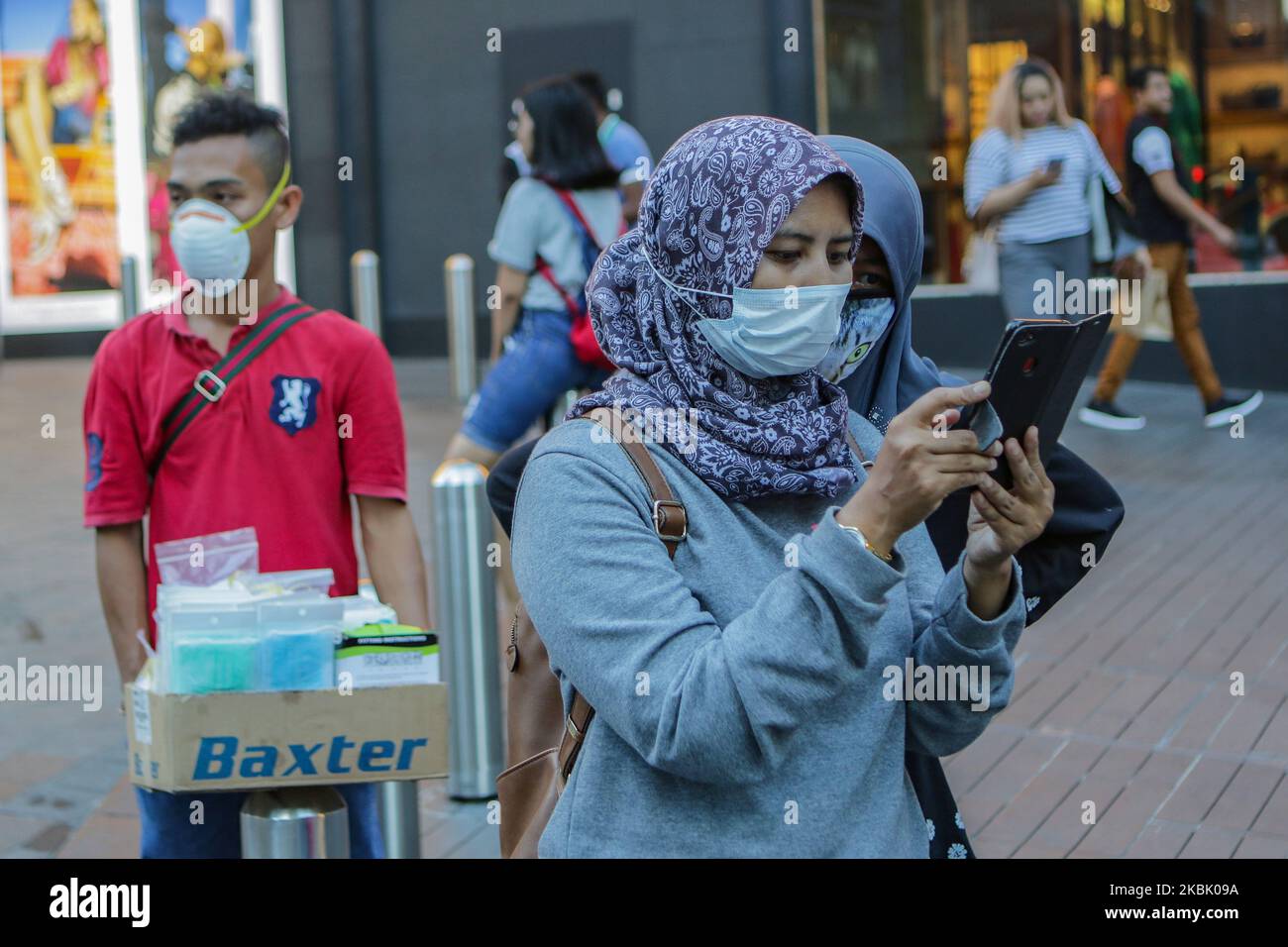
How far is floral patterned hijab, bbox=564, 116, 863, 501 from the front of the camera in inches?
79.3

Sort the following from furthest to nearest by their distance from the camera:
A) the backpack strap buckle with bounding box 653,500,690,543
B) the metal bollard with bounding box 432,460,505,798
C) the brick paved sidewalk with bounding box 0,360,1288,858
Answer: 1. the metal bollard with bounding box 432,460,505,798
2. the brick paved sidewalk with bounding box 0,360,1288,858
3. the backpack strap buckle with bounding box 653,500,690,543

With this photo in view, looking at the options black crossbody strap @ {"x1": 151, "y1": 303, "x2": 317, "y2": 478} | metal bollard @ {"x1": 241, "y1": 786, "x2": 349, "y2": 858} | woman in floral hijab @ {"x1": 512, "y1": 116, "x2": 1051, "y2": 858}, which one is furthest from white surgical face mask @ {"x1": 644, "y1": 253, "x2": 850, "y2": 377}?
black crossbody strap @ {"x1": 151, "y1": 303, "x2": 317, "y2": 478}

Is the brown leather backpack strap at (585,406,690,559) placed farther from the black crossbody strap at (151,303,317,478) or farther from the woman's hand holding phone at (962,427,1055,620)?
the black crossbody strap at (151,303,317,478)

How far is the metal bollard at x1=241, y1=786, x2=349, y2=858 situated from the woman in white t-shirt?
11.5ft

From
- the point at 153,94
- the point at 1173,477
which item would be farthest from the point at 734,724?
the point at 153,94

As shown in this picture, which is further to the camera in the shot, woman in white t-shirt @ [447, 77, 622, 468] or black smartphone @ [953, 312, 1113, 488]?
woman in white t-shirt @ [447, 77, 622, 468]

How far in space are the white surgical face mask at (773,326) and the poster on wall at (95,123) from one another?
48.9 feet

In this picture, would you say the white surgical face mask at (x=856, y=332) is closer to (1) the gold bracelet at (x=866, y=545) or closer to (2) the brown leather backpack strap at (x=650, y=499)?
(2) the brown leather backpack strap at (x=650, y=499)

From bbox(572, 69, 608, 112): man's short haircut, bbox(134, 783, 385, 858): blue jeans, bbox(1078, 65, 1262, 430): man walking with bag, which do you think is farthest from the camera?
bbox(1078, 65, 1262, 430): man walking with bag

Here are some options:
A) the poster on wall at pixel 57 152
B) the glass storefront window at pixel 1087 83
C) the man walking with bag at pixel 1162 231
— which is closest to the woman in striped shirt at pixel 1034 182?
the man walking with bag at pixel 1162 231

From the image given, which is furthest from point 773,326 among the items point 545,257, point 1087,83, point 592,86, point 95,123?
point 95,123

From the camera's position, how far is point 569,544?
1.96m

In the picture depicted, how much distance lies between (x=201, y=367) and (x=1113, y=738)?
3.20 metres
